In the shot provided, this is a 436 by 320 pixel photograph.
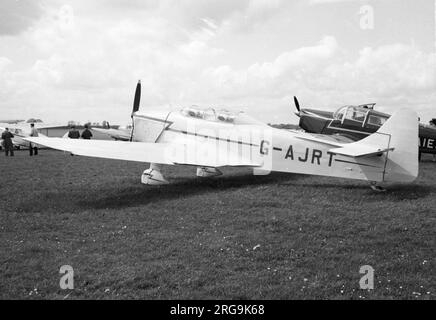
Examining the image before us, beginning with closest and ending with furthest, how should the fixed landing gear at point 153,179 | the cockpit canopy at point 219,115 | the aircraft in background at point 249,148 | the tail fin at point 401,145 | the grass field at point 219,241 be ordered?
the grass field at point 219,241 < the tail fin at point 401,145 < the aircraft in background at point 249,148 < the fixed landing gear at point 153,179 < the cockpit canopy at point 219,115

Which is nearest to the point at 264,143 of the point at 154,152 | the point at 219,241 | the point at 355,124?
the point at 154,152

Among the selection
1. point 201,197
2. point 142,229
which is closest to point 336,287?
point 142,229

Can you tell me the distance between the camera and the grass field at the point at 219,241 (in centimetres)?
388

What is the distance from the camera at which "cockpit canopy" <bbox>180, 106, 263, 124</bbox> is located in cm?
1002

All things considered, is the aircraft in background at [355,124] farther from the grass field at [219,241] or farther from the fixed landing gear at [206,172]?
the fixed landing gear at [206,172]

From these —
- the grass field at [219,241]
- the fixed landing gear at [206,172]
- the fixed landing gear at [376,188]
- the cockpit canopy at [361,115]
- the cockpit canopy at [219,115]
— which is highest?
the cockpit canopy at [361,115]

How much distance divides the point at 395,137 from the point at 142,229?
556cm

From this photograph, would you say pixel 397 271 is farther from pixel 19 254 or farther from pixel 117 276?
pixel 19 254

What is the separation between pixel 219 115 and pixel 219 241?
5511 millimetres

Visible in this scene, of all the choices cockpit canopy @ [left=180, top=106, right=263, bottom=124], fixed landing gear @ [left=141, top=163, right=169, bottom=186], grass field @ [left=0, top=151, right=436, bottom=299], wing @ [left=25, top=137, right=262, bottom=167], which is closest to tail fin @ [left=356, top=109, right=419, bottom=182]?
grass field @ [left=0, top=151, right=436, bottom=299]

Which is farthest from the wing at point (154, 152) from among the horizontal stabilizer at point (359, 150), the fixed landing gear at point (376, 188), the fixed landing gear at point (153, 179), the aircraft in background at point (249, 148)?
the fixed landing gear at point (376, 188)

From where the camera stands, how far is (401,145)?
777 cm

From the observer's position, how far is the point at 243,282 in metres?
3.98

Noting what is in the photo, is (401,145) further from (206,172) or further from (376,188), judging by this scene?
(206,172)
